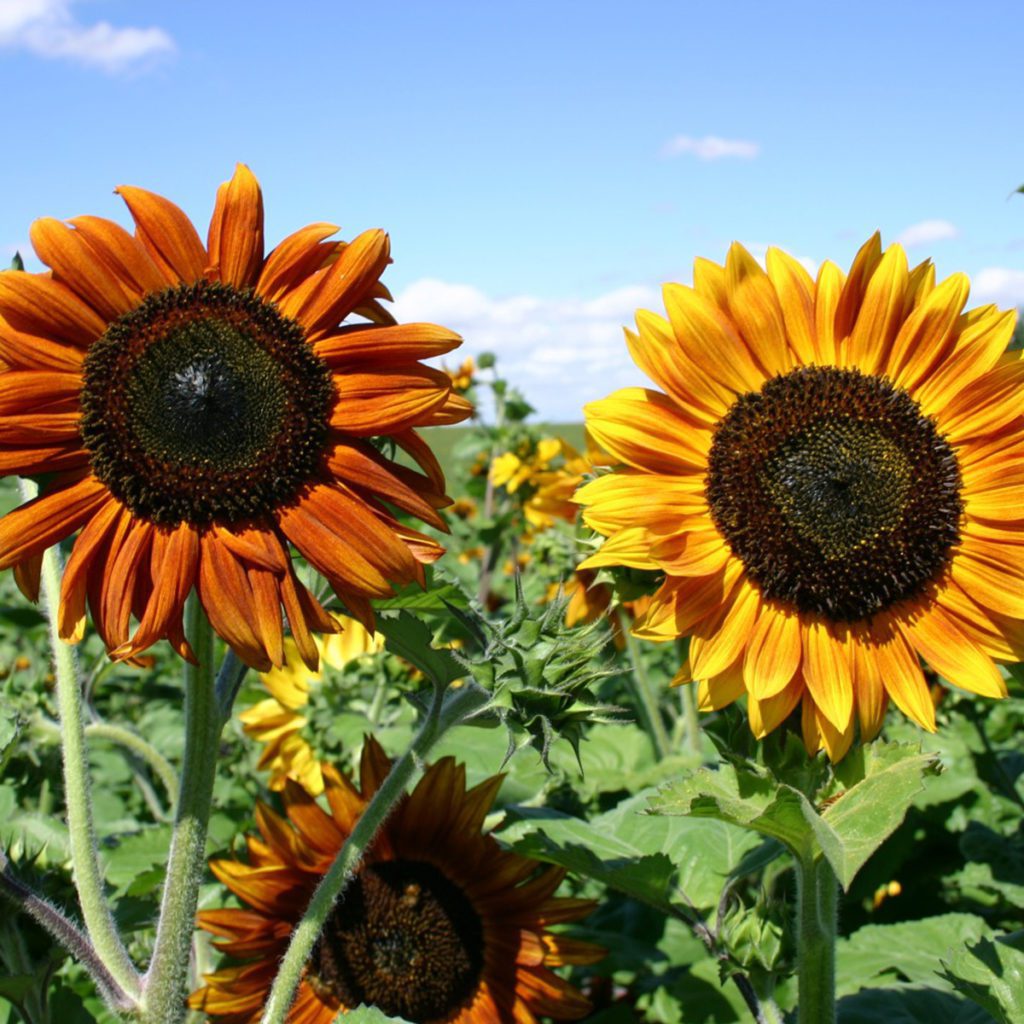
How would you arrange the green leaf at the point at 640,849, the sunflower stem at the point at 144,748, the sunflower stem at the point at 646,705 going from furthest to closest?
the sunflower stem at the point at 646,705 → the sunflower stem at the point at 144,748 → the green leaf at the point at 640,849

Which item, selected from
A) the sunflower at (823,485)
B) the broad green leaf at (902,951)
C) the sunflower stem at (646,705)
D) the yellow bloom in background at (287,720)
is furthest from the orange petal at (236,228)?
the sunflower stem at (646,705)

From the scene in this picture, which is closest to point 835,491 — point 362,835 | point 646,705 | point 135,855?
point 362,835

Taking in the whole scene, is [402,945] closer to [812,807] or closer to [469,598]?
[469,598]

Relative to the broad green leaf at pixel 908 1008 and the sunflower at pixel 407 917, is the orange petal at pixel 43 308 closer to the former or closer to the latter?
the sunflower at pixel 407 917

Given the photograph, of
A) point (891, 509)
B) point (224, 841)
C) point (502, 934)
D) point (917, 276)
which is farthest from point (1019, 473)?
point (224, 841)

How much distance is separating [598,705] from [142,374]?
2.35ft

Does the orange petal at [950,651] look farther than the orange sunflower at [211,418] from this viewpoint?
Yes

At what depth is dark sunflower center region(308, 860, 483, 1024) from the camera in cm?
201

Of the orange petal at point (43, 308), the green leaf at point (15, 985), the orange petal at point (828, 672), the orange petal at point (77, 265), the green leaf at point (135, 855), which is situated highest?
the orange petal at point (77, 265)

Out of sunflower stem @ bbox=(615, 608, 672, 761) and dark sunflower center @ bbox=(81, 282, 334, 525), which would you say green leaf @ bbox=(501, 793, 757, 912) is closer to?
dark sunflower center @ bbox=(81, 282, 334, 525)

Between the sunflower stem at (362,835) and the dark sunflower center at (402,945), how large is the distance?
37cm

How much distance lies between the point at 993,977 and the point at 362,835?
910 mm

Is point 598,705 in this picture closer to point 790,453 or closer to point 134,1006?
point 790,453

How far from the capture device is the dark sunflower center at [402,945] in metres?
2.01
